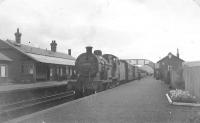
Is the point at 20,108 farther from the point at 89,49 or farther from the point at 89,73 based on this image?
the point at 89,49

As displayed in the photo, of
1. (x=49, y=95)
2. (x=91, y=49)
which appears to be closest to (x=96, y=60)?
(x=91, y=49)

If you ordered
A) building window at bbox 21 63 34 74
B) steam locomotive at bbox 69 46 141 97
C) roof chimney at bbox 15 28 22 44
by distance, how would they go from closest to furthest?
steam locomotive at bbox 69 46 141 97 < building window at bbox 21 63 34 74 < roof chimney at bbox 15 28 22 44

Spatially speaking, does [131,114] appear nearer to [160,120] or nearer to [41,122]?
[160,120]

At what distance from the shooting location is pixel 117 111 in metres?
9.85

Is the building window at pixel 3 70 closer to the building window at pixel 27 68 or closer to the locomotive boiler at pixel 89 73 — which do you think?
the building window at pixel 27 68

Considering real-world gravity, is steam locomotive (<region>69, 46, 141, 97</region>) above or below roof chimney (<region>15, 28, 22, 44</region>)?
below

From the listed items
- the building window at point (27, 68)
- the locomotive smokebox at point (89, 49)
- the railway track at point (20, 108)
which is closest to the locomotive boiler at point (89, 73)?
the locomotive smokebox at point (89, 49)

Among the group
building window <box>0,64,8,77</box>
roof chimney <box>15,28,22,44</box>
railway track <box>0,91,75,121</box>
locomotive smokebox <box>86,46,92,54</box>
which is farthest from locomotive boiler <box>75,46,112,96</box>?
roof chimney <box>15,28,22,44</box>

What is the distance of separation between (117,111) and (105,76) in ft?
37.0

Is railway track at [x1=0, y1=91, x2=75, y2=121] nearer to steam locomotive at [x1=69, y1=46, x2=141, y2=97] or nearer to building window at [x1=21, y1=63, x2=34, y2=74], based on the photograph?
steam locomotive at [x1=69, y1=46, x2=141, y2=97]

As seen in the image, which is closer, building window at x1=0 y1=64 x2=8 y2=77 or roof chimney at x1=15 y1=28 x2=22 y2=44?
building window at x1=0 y1=64 x2=8 y2=77

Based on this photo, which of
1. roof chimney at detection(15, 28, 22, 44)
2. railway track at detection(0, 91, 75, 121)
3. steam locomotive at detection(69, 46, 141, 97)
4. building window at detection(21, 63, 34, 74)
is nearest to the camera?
railway track at detection(0, 91, 75, 121)

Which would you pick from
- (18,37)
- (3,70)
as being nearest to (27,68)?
(3,70)

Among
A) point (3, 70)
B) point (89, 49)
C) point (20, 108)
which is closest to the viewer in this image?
point (20, 108)
